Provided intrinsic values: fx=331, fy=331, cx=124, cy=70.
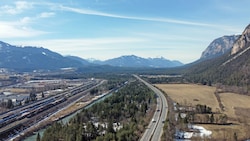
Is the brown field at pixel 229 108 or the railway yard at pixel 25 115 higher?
the brown field at pixel 229 108

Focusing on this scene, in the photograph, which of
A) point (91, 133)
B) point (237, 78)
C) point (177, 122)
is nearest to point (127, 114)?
point (177, 122)

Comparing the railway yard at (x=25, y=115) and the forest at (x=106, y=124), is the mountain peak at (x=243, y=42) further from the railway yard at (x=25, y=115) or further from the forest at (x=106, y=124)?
the railway yard at (x=25, y=115)

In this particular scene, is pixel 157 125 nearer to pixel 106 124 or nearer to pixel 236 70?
pixel 106 124

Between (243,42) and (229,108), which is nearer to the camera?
(229,108)

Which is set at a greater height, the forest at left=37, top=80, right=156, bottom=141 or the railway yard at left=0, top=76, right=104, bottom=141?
the forest at left=37, top=80, right=156, bottom=141

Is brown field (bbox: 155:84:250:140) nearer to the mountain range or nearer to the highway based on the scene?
the highway

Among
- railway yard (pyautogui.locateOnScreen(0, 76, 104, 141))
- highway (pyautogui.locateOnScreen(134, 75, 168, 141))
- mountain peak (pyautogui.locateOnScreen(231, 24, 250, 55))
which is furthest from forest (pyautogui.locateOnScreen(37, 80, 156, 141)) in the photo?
mountain peak (pyautogui.locateOnScreen(231, 24, 250, 55))

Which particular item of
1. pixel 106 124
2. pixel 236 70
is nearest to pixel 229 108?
pixel 106 124

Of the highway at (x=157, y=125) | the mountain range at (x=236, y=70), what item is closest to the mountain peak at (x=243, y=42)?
the mountain range at (x=236, y=70)

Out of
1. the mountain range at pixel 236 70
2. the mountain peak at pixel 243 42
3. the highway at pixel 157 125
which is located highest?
the mountain peak at pixel 243 42

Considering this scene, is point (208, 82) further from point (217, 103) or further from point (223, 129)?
point (223, 129)

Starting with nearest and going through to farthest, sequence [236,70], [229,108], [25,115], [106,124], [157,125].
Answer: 1. [157,125]
2. [106,124]
3. [25,115]
4. [229,108]
5. [236,70]
